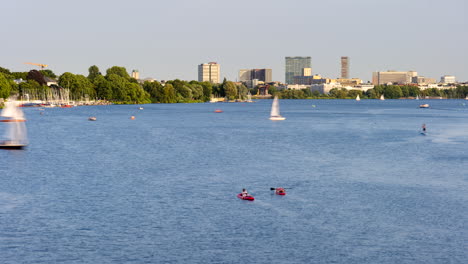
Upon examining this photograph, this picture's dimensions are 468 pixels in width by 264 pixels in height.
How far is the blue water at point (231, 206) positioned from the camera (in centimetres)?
3878

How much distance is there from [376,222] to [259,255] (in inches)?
477

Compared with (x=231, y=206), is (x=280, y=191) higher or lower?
higher

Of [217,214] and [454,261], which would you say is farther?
[217,214]

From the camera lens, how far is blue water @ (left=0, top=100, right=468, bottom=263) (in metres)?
38.8

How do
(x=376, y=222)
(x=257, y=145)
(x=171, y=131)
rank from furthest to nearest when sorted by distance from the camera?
1. (x=171, y=131)
2. (x=257, y=145)
3. (x=376, y=222)

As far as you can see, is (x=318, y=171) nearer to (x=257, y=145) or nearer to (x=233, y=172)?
(x=233, y=172)

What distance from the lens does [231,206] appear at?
50969mm

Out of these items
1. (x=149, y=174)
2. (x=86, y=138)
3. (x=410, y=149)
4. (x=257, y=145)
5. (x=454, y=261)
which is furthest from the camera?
(x=86, y=138)

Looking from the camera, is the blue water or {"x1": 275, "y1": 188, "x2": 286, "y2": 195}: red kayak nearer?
the blue water

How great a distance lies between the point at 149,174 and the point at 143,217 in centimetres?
2222

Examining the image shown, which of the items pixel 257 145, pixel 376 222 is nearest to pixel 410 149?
pixel 257 145

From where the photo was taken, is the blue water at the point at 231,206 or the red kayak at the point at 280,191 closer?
the blue water at the point at 231,206

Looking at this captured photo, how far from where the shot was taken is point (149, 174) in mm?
69375

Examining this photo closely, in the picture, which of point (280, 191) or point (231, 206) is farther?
point (280, 191)
